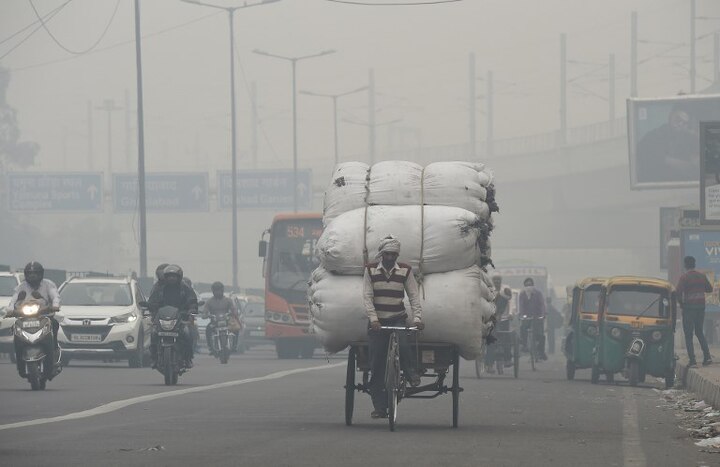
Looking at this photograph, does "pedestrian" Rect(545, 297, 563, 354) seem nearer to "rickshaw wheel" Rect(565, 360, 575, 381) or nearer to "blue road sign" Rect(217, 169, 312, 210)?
"rickshaw wheel" Rect(565, 360, 575, 381)

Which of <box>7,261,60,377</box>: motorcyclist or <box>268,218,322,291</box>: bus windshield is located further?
<box>268,218,322,291</box>: bus windshield

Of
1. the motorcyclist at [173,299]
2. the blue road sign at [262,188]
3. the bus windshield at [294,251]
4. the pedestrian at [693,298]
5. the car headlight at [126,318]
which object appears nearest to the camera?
the motorcyclist at [173,299]

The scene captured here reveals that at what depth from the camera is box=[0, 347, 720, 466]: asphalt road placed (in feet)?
40.0

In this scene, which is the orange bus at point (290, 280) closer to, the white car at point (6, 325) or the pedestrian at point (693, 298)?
the white car at point (6, 325)

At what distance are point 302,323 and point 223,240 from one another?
65.0 m

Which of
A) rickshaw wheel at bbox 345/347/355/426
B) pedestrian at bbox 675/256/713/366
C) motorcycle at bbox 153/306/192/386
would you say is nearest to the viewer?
rickshaw wheel at bbox 345/347/355/426

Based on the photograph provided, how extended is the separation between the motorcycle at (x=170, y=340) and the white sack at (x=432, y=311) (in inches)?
296

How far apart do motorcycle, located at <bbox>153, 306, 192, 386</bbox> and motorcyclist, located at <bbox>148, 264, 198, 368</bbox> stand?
47mm

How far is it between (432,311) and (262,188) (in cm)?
6766

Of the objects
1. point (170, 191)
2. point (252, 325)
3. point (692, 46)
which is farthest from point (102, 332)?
point (692, 46)

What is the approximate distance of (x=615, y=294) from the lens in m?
26.8

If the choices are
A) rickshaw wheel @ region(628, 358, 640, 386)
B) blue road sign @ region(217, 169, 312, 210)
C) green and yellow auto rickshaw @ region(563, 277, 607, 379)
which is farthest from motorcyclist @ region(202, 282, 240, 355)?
blue road sign @ region(217, 169, 312, 210)

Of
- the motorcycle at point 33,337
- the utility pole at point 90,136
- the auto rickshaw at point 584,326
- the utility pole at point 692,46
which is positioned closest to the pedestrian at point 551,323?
the auto rickshaw at point 584,326

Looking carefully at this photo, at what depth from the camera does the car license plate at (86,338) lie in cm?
3072
